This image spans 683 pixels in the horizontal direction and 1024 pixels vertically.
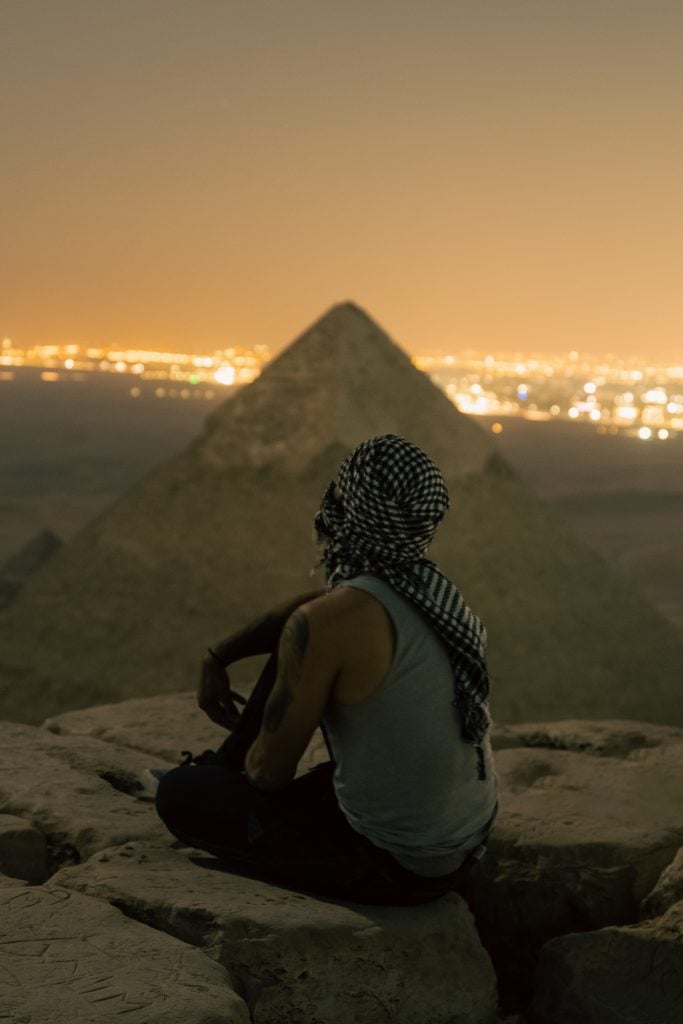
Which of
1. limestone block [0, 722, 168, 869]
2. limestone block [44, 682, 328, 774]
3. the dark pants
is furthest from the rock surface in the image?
the dark pants

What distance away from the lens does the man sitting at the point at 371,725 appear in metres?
A: 2.60

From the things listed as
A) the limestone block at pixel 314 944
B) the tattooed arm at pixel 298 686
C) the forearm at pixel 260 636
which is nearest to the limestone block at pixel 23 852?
the limestone block at pixel 314 944

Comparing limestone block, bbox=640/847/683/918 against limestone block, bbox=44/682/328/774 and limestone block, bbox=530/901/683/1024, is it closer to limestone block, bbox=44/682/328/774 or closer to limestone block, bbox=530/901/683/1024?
limestone block, bbox=530/901/683/1024

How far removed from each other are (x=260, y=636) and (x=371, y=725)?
549mm

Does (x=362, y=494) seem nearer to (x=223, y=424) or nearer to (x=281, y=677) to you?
(x=281, y=677)

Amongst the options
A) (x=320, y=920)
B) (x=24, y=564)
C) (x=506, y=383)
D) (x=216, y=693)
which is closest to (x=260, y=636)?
(x=216, y=693)

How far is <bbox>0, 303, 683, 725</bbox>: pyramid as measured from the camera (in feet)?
24.4

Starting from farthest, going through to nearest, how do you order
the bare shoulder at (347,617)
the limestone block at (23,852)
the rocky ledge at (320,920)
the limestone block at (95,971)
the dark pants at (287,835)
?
the limestone block at (23,852) < the dark pants at (287,835) < the bare shoulder at (347,617) < the rocky ledge at (320,920) < the limestone block at (95,971)

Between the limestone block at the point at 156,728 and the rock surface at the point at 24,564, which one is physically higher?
the limestone block at the point at 156,728

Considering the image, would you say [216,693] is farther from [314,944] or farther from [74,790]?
[314,944]

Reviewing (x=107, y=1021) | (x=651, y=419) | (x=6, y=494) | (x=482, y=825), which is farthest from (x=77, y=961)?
(x=651, y=419)

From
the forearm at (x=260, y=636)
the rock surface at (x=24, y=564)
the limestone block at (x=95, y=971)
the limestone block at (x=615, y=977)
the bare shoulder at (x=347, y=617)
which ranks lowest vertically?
the rock surface at (x=24, y=564)

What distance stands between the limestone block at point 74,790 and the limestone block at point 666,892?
1.25m

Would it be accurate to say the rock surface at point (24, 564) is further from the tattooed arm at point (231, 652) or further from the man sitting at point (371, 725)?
the man sitting at point (371, 725)
